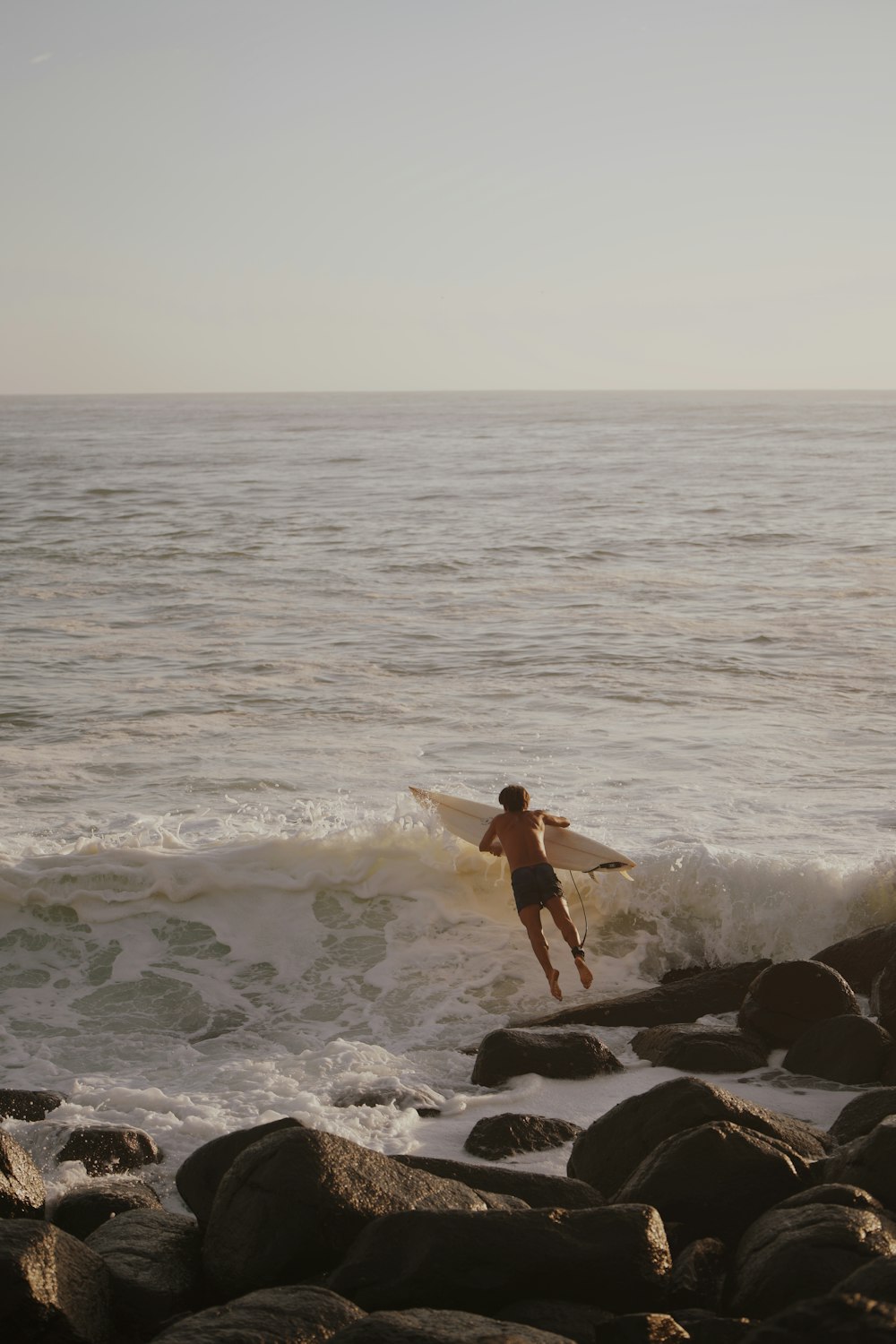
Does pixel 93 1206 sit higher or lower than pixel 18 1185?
lower

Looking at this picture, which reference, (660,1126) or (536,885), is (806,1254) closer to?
(660,1126)

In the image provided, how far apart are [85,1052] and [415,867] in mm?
3478

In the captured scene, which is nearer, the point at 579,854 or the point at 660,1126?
the point at 660,1126

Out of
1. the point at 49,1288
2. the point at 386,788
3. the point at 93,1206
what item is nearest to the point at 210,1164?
the point at 93,1206

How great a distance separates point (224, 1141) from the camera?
5863 millimetres

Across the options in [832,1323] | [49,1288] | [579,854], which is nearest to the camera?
[832,1323]

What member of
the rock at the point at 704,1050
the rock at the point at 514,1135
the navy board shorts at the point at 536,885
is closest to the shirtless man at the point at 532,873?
the navy board shorts at the point at 536,885

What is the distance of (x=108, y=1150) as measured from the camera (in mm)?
6355

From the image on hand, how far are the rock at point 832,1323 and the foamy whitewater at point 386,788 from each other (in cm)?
253

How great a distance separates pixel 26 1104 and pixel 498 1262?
3.38 m

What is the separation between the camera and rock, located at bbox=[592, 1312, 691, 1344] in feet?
14.1

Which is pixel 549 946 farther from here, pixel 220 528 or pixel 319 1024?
pixel 220 528

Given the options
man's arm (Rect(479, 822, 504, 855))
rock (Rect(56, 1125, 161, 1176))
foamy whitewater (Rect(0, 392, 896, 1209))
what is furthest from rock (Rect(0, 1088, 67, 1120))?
man's arm (Rect(479, 822, 504, 855))

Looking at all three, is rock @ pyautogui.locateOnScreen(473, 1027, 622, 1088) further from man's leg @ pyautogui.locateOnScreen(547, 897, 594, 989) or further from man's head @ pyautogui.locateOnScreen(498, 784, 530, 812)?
man's head @ pyautogui.locateOnScreen(498, 784, 530, 812)
